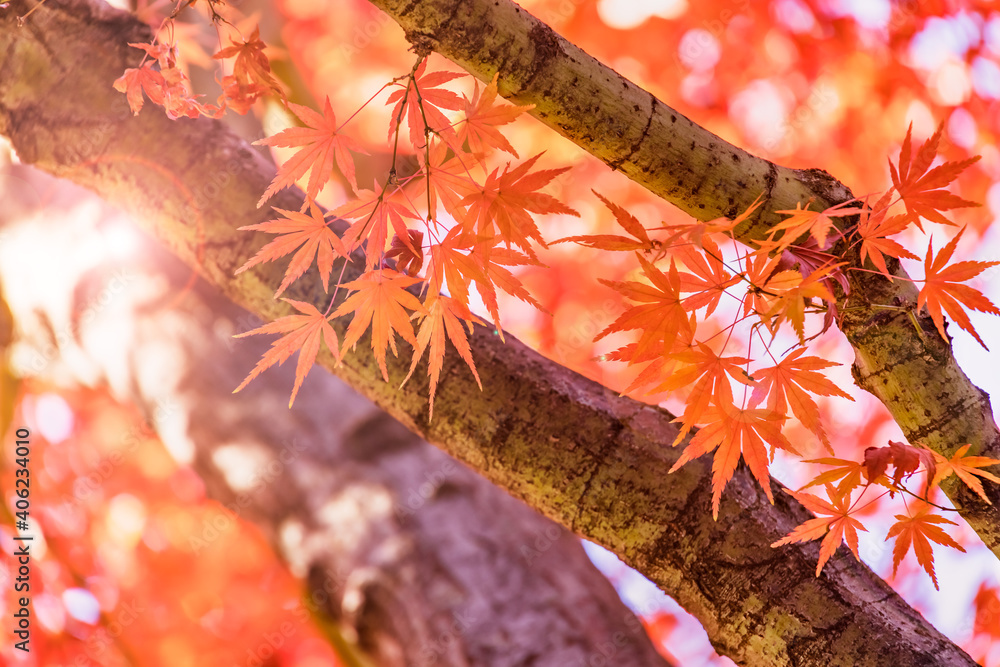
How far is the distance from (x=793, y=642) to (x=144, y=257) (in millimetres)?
2082

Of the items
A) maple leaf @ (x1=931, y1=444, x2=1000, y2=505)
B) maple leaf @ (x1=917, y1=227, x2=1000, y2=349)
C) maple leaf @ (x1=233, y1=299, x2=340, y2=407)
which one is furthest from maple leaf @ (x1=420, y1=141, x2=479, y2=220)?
maple leaf @ (x1=931, y1=444, x2=1000, y2=505)

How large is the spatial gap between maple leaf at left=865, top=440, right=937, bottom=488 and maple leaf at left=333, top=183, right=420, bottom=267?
62 cm

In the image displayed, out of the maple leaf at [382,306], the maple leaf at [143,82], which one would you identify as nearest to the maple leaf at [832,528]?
the maple leaf at [382,306]

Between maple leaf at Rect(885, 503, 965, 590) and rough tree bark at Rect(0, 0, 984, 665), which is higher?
maple leaf at Rect(885, 503, 965, 590)

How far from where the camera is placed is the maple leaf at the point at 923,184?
2.10 ft

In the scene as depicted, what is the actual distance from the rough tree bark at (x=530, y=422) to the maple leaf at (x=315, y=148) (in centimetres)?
30

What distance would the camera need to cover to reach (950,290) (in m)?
0.68

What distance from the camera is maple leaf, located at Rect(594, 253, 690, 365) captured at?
64 cm

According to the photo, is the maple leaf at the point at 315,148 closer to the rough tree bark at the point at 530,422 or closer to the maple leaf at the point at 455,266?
the maple leaf at the point at 455,266

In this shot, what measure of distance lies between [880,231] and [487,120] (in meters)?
0.50

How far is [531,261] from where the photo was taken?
2.13 feet

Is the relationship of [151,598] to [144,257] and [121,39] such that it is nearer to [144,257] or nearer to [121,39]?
[144,257]

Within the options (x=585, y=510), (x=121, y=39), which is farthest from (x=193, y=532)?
(x=585, y=510)

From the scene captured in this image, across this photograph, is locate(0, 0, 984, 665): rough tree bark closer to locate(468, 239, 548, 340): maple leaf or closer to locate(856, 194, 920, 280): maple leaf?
locate(468, 239, 548, 340): maple leaf
